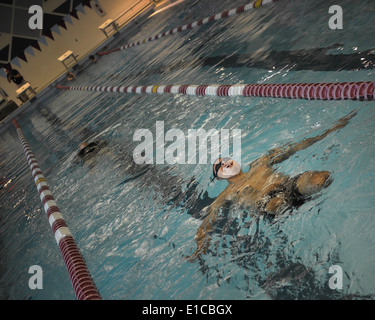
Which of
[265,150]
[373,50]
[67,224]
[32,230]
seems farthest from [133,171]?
[373,50]

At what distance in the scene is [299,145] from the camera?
9.66ft

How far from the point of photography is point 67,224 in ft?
13.0

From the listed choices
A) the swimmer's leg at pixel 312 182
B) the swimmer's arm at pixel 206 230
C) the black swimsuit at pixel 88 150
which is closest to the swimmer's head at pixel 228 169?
the swimmer's arm at pixel 206 230

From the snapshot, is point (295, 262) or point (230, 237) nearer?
point (295, 262)

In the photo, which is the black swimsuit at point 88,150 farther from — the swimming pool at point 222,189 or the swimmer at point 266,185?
the swimmer at point 266,185

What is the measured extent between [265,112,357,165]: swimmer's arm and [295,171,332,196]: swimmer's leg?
0.48 metres

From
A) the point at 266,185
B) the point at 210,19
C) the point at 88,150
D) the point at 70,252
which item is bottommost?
the point at 266,185

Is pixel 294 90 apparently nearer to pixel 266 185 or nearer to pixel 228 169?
pixel 228 169

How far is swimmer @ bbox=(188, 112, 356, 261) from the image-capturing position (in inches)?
91.4

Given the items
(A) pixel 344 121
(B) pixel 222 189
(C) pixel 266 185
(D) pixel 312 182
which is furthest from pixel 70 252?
(A) pixel 344 121

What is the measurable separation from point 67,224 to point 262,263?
2624 mm

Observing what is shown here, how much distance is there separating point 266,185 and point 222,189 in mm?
528

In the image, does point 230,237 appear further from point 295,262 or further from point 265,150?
point 265,150

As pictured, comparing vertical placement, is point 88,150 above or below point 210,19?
below
